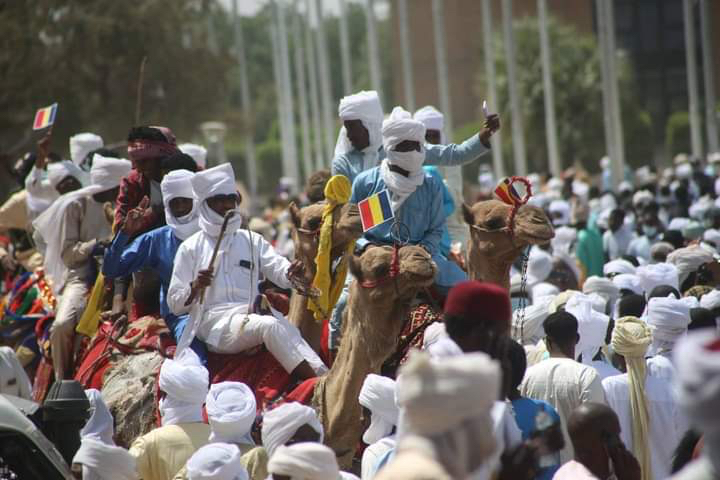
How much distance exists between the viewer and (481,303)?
593 centimetres

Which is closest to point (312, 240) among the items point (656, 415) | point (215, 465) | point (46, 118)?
point (656, 415)

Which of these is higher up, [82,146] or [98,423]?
[82,146]

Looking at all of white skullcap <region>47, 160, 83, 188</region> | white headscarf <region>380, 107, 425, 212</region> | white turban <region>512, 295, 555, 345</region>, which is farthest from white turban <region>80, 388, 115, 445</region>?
white skullcap <region>47, 160, 83, 188</region>

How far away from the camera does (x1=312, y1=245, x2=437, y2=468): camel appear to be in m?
8.47

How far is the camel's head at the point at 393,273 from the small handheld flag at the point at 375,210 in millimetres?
907

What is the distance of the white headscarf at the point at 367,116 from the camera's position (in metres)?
11.0

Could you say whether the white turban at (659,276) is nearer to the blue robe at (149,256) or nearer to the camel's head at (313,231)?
the camel's head at (313,231)

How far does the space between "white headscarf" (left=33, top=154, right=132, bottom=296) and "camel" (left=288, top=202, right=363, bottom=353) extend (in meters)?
2.57

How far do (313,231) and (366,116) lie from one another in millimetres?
977

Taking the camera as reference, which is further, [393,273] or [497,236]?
[497,236]

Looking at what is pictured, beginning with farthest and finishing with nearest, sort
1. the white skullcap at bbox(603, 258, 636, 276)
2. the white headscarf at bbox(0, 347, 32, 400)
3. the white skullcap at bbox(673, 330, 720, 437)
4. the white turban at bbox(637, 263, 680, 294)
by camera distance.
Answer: the white skullcap at bbox(603, 258, 636, 276), the white turban at bbox(637, 263, 680, 294), the white headscarf at bbox(0, 347, 32, 400), the white skullcap at bbox(673, 330, 720, 437)

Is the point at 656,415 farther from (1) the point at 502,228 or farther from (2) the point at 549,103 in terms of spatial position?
(2) the point at 549,103

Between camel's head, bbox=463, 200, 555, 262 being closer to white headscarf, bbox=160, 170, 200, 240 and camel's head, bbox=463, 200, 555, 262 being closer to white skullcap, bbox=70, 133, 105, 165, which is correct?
white headscarf, bbox=160, 170, 200, 240

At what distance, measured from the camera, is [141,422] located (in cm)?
1005
